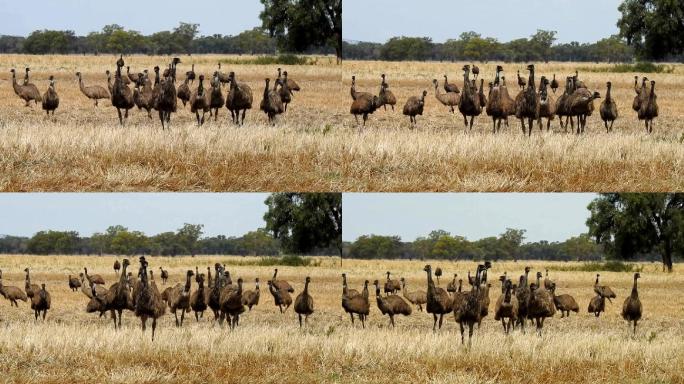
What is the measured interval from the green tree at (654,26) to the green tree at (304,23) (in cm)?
2277

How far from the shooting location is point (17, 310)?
2342 cm

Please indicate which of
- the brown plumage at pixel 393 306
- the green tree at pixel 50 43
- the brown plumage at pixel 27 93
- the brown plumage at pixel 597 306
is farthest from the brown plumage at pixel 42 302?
the green tree at pixel 50 43

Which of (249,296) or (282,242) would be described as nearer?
(249,296)

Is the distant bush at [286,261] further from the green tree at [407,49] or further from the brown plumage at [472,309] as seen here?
the green tree at [407,49]

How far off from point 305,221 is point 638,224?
1940cm

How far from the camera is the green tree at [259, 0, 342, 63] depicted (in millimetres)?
51656

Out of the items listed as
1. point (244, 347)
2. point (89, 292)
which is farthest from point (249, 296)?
point (244, 347)

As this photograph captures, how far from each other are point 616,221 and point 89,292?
107 feet

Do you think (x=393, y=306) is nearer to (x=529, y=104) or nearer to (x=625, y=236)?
(x=529, y=104)

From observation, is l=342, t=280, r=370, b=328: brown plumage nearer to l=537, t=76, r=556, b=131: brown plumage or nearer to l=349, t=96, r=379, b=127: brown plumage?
l=537, t=76, r=556, b=131: brown plumage

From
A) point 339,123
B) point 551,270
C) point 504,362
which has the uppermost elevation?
point 339,123

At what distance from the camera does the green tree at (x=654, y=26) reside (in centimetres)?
6281

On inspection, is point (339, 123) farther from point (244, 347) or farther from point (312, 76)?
point (312, 76)

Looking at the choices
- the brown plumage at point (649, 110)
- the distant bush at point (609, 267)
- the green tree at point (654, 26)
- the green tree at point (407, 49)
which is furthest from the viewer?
the green tree at point (407, 49)
